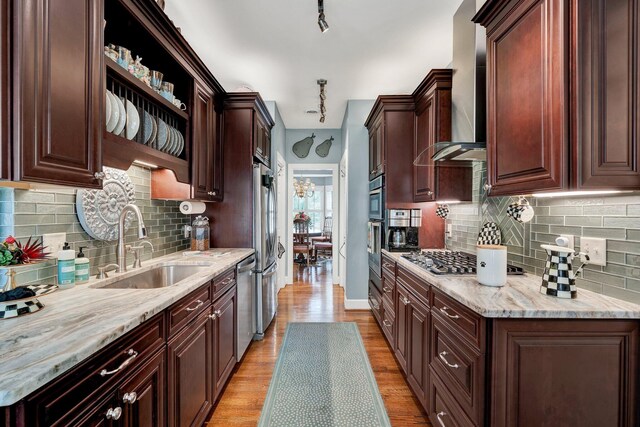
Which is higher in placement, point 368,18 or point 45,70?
point 368,18

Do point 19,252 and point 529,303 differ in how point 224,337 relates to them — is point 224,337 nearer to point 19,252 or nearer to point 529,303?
point 19,252

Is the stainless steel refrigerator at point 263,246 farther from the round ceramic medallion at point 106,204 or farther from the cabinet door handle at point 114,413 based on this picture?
the cabinet door handle at point 114,413

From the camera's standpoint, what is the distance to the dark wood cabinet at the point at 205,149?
7.98 ft

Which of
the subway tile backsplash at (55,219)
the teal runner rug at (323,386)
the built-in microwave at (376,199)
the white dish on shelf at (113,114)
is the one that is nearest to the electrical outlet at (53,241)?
the subway tile backsplash at (55,219)

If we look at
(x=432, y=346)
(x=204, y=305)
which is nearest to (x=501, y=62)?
(x=432, y=346)

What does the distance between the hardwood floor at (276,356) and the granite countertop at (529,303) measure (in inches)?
40.1

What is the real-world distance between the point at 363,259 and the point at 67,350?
3.48 metres

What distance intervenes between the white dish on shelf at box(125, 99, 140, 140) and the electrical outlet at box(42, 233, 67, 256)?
2.05 ft

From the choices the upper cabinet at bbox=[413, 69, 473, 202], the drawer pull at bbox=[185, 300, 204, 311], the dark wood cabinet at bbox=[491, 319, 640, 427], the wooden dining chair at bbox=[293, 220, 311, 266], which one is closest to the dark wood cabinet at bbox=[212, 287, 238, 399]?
the drawer pull at bbox=[185, 300, 204, 311]

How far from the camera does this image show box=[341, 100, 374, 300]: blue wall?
4.03m

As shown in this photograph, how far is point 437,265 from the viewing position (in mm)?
2014

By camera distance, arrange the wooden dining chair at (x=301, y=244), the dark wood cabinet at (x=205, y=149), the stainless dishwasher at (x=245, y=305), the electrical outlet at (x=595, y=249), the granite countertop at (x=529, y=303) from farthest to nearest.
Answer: the wooden dining chair at (x=301, y=244) → the stainless dishwasher at (x=245, y=305) → the dark wood cabinet at (x=205, y=149) → the electrical outlet at (x=595, y=249) → the granite countertop at (x=529, y=303)

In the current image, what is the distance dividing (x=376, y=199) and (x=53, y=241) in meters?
2.84

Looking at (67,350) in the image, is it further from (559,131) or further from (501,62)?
(501,62)
